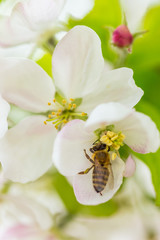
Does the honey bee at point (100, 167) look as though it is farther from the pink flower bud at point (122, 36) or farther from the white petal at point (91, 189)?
the pink flower bud at point (122, 36)

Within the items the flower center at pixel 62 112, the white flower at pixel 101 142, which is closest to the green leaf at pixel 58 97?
the flower center at pixel 62 112

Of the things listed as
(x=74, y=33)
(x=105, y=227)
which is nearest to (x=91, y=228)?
(x=105, y=227)

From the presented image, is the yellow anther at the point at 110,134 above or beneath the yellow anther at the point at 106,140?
above

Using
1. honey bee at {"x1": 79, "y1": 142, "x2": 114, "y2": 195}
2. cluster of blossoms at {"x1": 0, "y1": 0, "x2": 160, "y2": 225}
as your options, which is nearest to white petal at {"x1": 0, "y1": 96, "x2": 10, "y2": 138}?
cluster of blossoms at {"x1": 0, "y1": 0, "x2": 160, "y2": 225}

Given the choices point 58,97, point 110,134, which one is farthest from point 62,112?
point 110,134

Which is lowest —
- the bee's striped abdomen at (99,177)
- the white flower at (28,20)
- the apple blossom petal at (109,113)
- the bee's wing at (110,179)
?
the bee's wing at (110,179)

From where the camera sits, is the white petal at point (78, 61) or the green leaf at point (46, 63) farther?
the green leaf at point (46, 63)

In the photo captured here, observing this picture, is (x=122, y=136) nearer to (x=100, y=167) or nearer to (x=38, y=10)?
(x=100, y=167)

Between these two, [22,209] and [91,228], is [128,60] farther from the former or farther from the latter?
[91,228]
